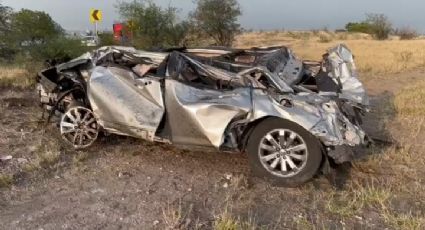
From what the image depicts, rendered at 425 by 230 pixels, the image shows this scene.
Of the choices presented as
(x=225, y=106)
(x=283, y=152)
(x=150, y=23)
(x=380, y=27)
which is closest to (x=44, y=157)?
(x=225, y=106)

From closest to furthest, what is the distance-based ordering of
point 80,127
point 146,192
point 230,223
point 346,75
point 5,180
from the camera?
point 230,223, point 146,192, point 5,180, point 80,127, point 346,75

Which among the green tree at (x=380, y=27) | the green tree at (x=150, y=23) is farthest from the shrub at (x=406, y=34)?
the green tree at (x=150, y=23)

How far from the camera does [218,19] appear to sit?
22547mm

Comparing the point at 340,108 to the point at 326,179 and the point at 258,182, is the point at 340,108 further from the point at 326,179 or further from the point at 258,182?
the point at 258,182

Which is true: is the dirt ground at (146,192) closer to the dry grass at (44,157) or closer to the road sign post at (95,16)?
the dry grass at (44,157)

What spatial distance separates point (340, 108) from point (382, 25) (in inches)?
1451

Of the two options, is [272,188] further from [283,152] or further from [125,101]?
[125,101]

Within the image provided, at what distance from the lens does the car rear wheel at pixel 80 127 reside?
6277 millimetres

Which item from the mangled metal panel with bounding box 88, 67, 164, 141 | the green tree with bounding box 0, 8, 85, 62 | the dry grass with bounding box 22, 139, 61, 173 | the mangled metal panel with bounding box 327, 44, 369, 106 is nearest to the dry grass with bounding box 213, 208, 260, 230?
the mangled metal panel with bounding box 88, 67, 164, 141

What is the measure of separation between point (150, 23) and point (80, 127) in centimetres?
1340

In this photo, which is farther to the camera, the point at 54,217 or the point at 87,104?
the point at 87,104

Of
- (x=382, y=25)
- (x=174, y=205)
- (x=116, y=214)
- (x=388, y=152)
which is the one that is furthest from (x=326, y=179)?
(x=382, y=25)

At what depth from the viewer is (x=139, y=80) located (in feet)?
18.6

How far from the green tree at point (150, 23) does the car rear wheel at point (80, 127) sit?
1285cm
